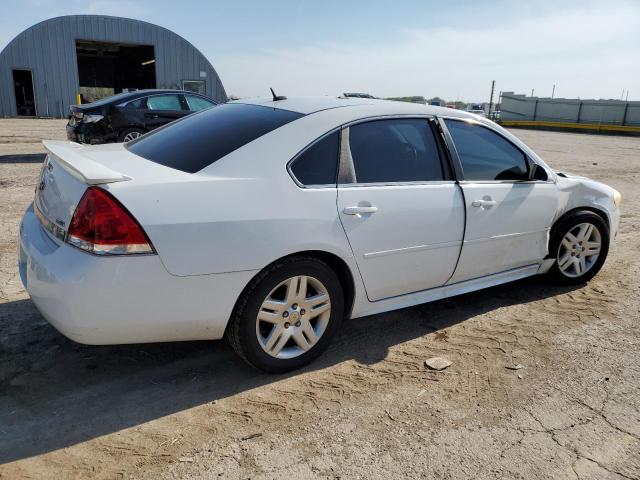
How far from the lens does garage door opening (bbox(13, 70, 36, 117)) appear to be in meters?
28.1

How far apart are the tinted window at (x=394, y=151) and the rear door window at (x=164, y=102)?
8896 mm

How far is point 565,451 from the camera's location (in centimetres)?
250

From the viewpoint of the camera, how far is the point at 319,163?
9.98 feet

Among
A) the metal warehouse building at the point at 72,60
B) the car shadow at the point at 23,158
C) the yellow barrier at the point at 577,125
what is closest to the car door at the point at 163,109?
the car shadow at the point at 23,158

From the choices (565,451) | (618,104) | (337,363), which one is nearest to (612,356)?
(565,451)

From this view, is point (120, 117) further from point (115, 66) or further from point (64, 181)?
point (115, 66)

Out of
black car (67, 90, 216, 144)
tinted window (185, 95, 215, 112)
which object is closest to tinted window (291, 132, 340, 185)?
black car (67, 90, 216, 144)

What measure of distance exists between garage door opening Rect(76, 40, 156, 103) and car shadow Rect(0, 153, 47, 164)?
1880 centimetres

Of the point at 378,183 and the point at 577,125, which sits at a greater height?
the point at 378,183

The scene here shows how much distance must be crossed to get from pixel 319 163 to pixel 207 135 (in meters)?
0.74

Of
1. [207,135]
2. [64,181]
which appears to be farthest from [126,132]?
[64,181]

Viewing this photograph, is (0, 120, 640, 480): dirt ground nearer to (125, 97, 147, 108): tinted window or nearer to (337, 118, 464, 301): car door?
(337, 118, 464, 301): car door

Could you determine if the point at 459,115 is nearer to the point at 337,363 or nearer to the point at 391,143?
the point at 391,143

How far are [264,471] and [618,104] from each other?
1555 inches
